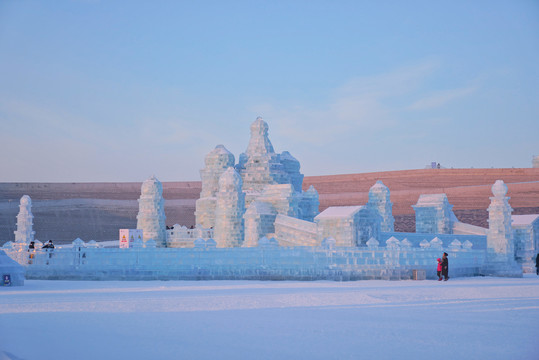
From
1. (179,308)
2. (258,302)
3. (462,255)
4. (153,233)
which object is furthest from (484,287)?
(153,233)

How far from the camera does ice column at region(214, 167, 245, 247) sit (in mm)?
32312

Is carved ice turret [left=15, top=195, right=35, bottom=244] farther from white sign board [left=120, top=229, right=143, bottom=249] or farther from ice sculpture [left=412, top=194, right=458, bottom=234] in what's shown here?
ice sculpture [left=412, top=194, right=458, bottom=234]

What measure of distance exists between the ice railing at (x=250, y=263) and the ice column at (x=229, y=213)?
9.05m

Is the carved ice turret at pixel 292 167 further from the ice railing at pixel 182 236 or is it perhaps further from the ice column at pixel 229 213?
the ice railing at pixel 182 236

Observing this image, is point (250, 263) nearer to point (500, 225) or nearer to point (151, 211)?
point (500, 225)

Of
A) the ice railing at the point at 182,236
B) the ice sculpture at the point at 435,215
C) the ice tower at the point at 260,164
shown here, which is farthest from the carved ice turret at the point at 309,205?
the ice railing at the point at 182,236

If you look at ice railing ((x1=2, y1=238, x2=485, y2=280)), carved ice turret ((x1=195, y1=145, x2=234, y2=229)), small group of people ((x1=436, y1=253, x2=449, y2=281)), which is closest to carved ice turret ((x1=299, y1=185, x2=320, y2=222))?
carved ice turret ((x1=195, y1=145, x2=234, y2=229))

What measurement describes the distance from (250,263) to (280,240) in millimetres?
8772

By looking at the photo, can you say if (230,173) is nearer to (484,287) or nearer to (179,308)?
(484,287)

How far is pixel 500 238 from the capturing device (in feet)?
83.8

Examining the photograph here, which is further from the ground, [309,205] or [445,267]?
[309,205]

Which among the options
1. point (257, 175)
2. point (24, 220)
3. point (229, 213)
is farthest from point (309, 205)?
point (24, 220)

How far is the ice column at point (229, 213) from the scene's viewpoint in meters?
32.3

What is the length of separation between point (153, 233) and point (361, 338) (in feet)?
80.4
